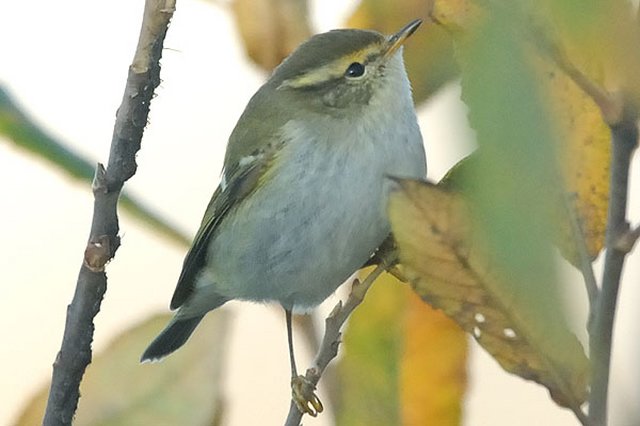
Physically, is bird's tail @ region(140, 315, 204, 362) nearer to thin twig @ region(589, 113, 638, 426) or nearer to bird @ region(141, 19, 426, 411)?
bird @ region(141, 19, 426, 411)

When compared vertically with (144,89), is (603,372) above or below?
below

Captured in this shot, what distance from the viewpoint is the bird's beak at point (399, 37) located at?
1.50 feet

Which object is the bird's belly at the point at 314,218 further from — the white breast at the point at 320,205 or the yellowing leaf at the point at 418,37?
the yellowing leaf at the point at 418,37

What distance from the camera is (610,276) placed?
0.19m

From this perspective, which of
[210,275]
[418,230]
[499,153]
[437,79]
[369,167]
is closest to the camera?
[499,153]

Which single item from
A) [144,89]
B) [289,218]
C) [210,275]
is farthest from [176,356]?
[210,275]

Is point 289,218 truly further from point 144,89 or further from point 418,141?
point 144,89

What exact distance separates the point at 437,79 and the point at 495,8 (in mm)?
283

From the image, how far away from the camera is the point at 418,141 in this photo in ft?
2.22

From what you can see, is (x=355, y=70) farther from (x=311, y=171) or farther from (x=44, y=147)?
(x=44, y=147)

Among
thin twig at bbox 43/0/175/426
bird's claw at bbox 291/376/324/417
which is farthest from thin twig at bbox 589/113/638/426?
bird's claw at bbox 291/376/324/417

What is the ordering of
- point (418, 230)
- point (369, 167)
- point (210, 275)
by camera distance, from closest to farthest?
1. point (418, 230)
2. point (369, 167)
3. point (210, 275)

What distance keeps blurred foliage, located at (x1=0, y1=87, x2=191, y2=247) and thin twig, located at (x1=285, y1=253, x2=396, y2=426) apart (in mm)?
125

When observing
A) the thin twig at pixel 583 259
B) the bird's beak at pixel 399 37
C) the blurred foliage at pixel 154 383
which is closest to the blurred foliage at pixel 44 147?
the blurred foliage at pixel 154 383
